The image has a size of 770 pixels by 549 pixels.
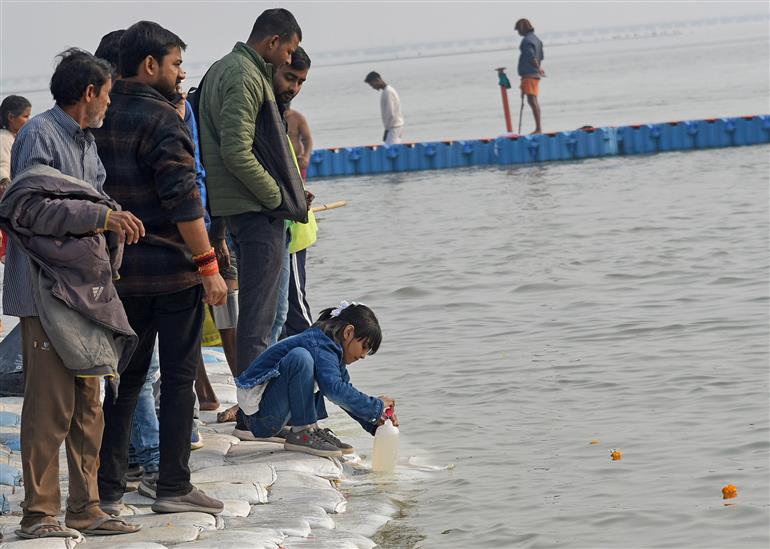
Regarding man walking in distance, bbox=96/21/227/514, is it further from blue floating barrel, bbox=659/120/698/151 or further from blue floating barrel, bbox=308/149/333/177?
blue floating barrel, bbox=308/149/333/177

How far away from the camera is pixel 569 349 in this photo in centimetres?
919

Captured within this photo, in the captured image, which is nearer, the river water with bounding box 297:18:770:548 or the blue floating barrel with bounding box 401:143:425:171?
the river water with bounding box 297:18:770:548

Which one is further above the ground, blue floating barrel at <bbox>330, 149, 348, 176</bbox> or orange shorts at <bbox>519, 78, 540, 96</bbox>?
orange shorts at <bbox>519, 78, 540, 96</bbox>

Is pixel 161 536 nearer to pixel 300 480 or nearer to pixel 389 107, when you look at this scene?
pixel 300 480

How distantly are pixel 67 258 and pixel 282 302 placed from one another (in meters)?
2.16

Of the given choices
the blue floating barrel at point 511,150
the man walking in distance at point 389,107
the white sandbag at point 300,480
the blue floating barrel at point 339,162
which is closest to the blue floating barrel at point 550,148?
the blue floating barrel at point 511,150

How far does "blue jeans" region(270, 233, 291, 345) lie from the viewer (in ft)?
21.9

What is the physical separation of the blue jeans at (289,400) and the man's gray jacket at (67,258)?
1.50 m

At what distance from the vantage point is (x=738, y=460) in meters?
6.50

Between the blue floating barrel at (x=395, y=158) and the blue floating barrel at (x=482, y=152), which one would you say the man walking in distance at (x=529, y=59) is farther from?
the blue floating barrel at (x=395, y=158)

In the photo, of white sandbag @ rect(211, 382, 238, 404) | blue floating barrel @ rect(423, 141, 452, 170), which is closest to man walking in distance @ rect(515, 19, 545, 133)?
blue floating barrel @ rect(423, 141, 452, 170)

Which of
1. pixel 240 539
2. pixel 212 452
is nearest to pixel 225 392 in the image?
pixel 212 452

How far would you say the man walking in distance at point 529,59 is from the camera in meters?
22.3

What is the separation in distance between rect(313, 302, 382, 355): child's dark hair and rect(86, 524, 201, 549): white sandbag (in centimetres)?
139
